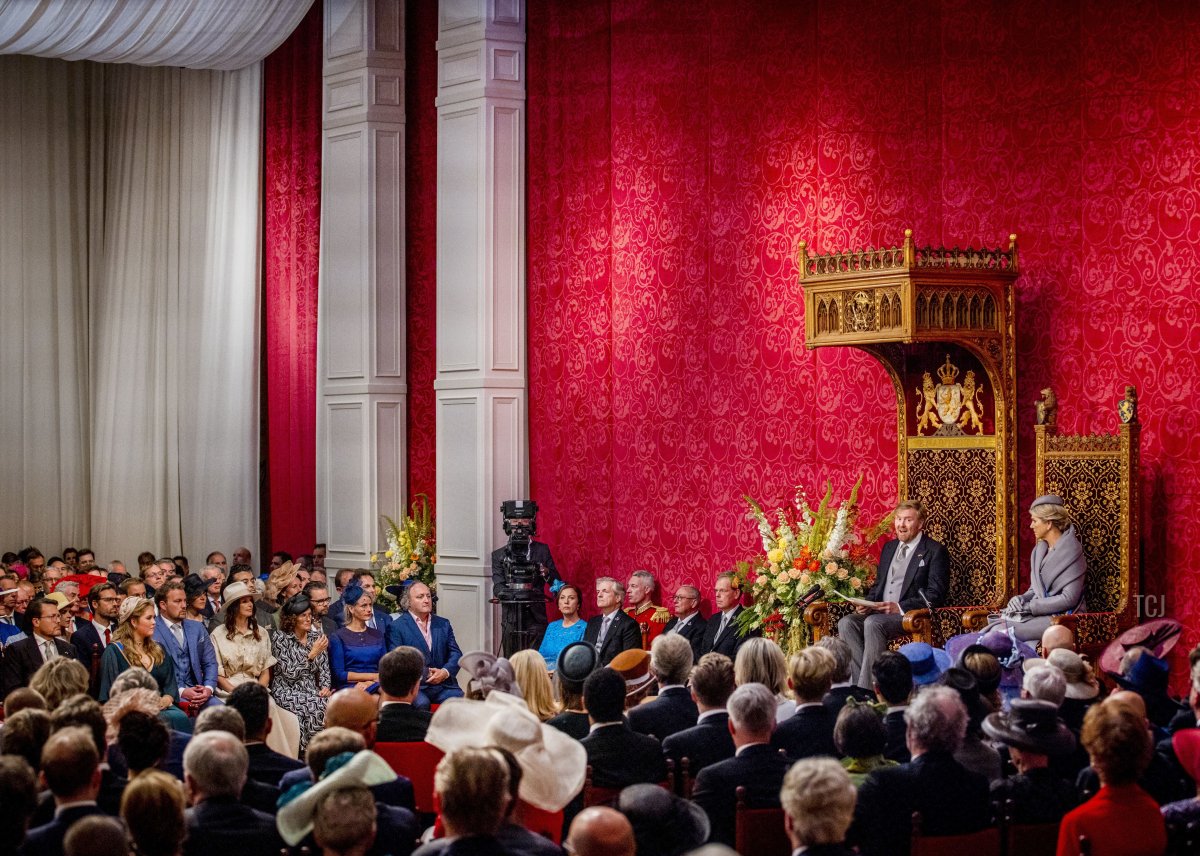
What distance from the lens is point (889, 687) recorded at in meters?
5.66

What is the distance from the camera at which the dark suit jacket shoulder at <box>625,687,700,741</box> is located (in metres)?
6.07

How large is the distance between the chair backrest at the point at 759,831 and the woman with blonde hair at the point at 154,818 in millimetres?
1609

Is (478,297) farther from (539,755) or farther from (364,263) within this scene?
(539,755)

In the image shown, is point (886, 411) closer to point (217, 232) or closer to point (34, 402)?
point (217, 232)

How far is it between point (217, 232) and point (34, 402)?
2.55 meters

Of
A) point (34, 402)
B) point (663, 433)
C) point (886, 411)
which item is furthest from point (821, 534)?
point (34, 402)

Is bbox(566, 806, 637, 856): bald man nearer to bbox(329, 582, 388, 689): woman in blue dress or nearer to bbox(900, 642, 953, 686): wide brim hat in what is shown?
bbox(900, 642, 953, 686): wide brim hat

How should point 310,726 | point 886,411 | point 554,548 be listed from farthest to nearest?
point 554,548
point 886,411
point 310,726

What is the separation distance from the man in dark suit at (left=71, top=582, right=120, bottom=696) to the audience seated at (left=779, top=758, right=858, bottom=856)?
205 inches

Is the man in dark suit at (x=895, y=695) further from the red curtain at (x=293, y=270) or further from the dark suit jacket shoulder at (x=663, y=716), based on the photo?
the red curtain at (x=293, y=270)

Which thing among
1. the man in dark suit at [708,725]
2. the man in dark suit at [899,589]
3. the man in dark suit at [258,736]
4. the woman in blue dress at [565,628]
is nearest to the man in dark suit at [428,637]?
the woman in blue dress at [565,628]

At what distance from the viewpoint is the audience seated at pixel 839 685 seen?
19.5 feet

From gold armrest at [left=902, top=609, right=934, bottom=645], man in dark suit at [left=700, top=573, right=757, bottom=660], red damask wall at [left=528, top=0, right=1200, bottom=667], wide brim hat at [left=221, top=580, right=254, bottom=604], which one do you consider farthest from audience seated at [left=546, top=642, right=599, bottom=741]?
red damask wall at [left=528, top=0, right=1200, bottom=667]

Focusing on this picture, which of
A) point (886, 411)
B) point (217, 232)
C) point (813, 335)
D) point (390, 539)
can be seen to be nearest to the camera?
point (813, 335)
